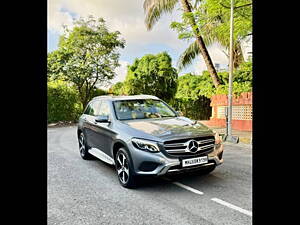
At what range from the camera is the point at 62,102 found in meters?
17.5

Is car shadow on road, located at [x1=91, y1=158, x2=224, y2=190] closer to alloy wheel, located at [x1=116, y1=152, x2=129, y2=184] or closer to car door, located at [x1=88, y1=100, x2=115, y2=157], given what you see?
alloy wheel, located at [x1=116, y1=152, x2=129, y2=184]

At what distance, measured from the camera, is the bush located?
1688cm

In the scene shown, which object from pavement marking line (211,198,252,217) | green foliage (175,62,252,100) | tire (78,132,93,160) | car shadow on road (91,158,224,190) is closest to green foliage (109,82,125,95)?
green foliage (175,62,252,100)

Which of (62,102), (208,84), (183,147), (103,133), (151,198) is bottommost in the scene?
(151,198)

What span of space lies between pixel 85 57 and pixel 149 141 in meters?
16.7

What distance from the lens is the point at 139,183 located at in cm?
439

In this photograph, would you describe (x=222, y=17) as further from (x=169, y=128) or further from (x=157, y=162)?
(x=157, y=162)

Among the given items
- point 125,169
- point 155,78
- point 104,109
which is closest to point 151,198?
point 125,169

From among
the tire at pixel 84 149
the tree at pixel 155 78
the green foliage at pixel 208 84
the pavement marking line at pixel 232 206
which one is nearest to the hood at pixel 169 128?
the pavement marking line at pixel 232 206
